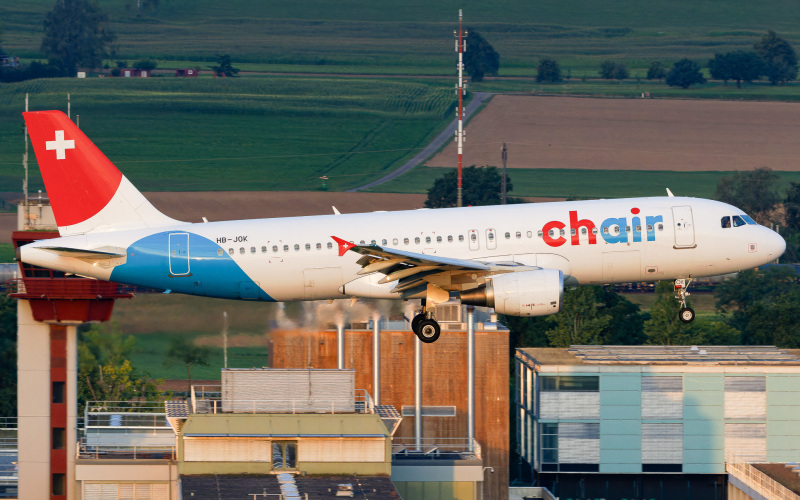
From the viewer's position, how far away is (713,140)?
191375 millimetres

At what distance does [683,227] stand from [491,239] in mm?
7604

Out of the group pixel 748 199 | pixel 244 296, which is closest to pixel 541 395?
pixel 244 296

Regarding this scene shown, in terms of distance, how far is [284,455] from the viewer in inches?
2388

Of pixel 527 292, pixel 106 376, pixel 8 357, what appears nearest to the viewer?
pixel 527 292

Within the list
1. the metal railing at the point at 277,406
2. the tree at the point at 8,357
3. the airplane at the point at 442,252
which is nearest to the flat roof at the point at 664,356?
the metal railing at the point at 277,406

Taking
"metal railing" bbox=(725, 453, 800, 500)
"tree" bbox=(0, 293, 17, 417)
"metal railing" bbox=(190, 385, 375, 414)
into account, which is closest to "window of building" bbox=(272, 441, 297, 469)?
"metal railing" bbox=(190, 385, 375, 414)

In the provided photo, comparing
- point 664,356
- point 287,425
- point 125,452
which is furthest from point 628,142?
point 287,425

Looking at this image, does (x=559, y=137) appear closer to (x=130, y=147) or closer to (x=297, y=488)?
(x=130, y=147)

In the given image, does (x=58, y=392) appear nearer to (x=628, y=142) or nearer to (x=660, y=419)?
(x=660, y=419)

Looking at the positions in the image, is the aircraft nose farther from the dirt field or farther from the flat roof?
the dirt field

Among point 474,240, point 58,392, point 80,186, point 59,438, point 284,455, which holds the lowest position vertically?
point 284,455

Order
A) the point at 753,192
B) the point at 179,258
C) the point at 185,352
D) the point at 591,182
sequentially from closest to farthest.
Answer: the point at 179,258 < the point at 185,352 < the point at 591,182 < the point at 753,192

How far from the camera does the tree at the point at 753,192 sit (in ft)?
555

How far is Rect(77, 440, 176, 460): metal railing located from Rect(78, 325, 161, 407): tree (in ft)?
34.7
